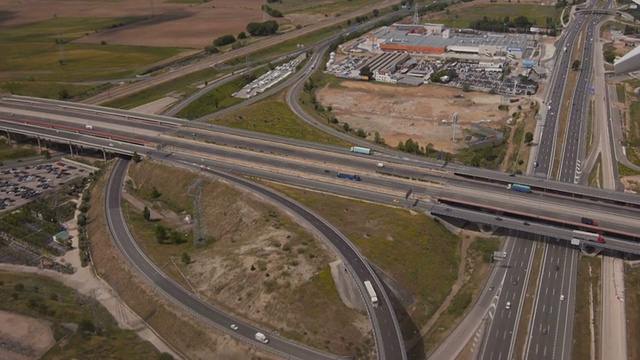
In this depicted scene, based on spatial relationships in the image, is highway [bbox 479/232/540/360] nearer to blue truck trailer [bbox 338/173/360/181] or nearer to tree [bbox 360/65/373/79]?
blue truck trailer [bbox 338/173/360/181]

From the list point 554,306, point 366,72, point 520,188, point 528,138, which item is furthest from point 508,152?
point 366,72

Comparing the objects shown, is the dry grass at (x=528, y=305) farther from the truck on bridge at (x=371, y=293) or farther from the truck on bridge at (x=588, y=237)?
the truck on bridge at (x=371, y=293)

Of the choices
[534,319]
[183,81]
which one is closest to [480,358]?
[534,319]

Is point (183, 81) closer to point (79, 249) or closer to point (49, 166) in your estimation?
point (49, 166)

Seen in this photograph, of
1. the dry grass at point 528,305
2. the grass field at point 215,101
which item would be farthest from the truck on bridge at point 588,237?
the grass field at point 215,101

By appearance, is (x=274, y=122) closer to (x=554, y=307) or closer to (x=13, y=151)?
(x=13, y=151)

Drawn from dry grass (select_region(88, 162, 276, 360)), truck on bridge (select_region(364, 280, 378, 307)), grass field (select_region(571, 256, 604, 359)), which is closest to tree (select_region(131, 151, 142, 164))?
dry grass (select_region(88, 162, 276, 360))
